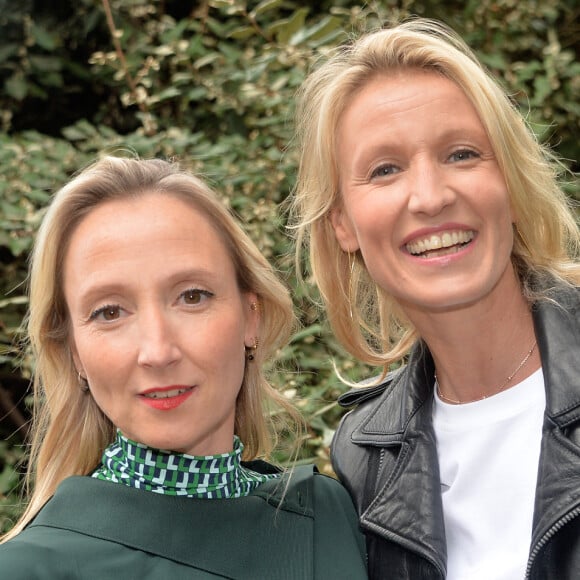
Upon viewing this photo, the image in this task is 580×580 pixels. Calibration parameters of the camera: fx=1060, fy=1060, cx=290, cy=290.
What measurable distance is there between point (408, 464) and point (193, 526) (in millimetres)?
614

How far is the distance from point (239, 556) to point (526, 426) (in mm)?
703

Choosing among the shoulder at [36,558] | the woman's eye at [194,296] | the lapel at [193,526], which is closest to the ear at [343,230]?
the woman's eye at [194,296]

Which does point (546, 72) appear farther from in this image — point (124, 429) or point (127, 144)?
point (124, 429)

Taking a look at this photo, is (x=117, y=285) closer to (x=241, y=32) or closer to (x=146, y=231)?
(x=146, y=231)

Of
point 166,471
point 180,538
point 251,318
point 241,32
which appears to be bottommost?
point 180,538

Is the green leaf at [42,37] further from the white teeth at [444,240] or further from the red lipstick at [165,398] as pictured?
the red lipstick at [165,398]

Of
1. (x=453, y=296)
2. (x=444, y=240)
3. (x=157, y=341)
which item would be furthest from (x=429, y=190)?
(x=157, y=341)

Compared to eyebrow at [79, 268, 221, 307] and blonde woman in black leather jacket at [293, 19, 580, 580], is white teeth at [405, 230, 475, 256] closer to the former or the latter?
blonde woman in black leather jacket at [293, 19, 580, 580]

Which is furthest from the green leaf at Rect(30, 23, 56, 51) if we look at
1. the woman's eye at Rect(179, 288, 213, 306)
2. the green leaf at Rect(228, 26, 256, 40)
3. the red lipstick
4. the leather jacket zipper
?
the leather jacket zipper

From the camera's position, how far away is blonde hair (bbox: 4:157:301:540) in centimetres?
221

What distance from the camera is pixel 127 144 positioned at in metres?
3.74

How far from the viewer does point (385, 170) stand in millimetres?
2443

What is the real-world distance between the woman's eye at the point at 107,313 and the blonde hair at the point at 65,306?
6.6 inches

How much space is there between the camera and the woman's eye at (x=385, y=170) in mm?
2430
